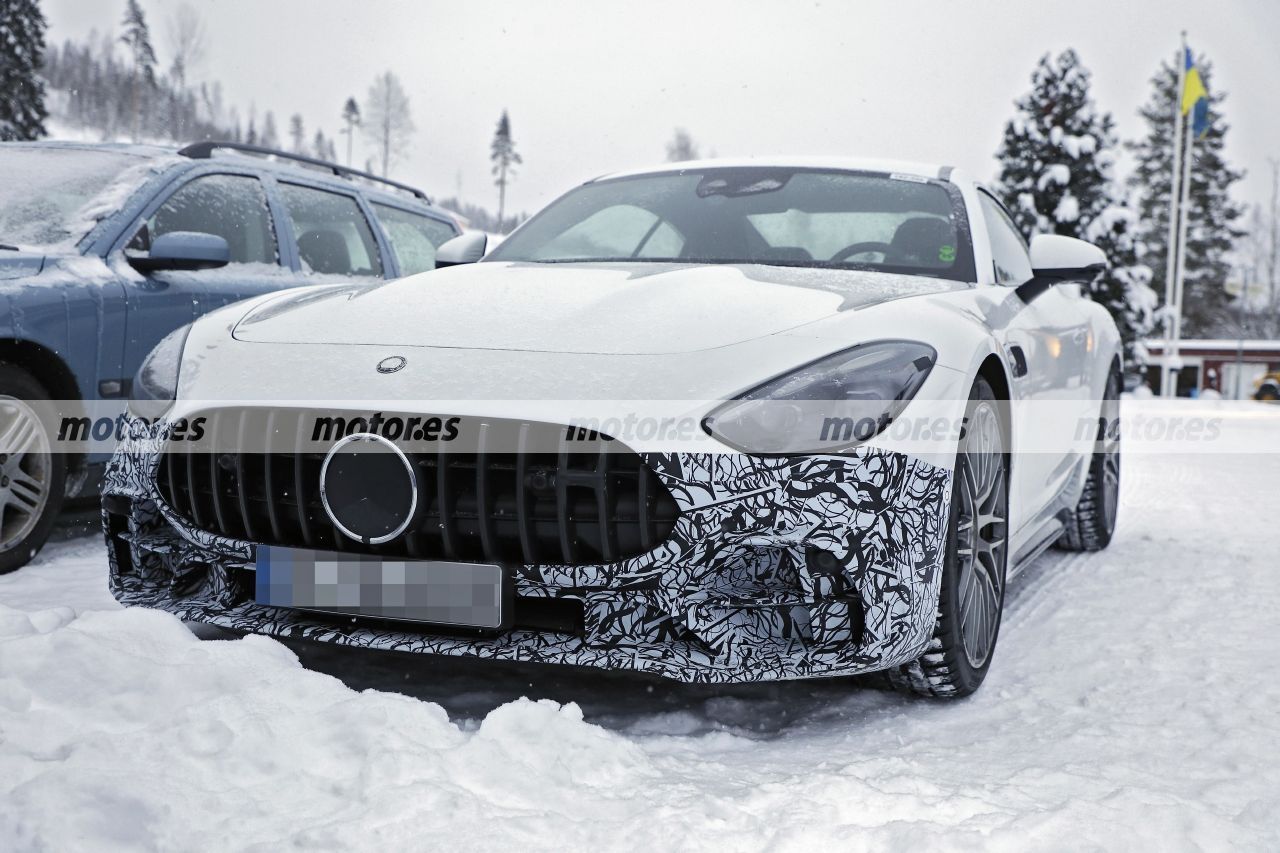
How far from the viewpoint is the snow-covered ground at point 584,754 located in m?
1.78

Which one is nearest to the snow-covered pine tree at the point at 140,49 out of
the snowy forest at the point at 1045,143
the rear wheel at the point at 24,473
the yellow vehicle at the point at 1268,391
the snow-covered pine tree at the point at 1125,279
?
the snowy forest at the point at 1045,143

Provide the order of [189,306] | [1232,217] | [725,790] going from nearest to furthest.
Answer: [725,790]
[189,306]
[1232,217]

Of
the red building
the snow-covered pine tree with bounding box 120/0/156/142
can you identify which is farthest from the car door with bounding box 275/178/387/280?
the snow-covered pine tree with bounding box 120/0/156/142

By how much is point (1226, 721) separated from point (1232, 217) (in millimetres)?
61309

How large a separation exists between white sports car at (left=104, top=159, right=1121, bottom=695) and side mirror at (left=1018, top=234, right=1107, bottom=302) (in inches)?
31.0

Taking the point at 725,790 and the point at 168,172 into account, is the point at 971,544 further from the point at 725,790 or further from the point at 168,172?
the point at 168,172

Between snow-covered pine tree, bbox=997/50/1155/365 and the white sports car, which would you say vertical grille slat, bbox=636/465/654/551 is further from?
snow-covered pine tree, bbox=997/50/1155/365

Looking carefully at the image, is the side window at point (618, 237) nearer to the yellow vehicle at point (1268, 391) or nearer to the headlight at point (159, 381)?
the headlight at point (159, 381)

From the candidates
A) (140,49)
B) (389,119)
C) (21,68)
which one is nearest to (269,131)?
(140,49)

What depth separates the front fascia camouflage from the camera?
2293 millimetres

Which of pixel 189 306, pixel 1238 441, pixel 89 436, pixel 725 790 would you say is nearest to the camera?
pixel 725 790

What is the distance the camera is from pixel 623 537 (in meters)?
2.33

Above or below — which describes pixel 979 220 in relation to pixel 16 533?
above

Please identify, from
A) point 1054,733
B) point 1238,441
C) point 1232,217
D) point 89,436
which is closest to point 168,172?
point 89,436
